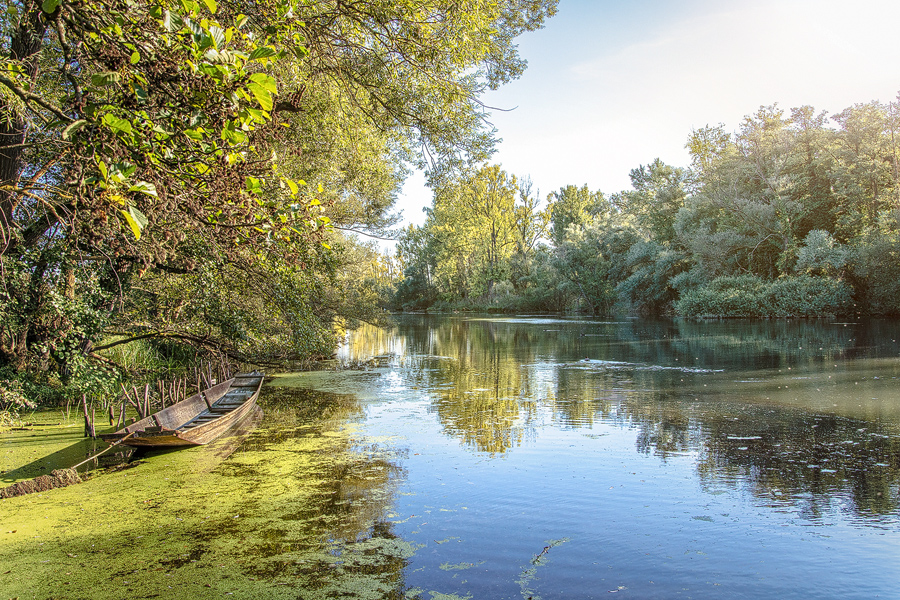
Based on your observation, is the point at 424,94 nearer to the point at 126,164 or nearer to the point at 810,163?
the point at 126,164

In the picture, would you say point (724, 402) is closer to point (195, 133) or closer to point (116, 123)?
point (195, 133)

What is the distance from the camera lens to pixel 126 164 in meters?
3.00

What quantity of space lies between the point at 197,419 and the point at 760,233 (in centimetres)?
3746

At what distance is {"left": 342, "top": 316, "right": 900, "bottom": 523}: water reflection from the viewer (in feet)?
22.8

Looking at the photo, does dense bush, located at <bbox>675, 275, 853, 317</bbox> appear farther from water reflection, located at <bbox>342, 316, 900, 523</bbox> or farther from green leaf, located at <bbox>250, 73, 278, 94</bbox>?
green leaf, located at <bbox>250, 73, 278, 94</bbox>

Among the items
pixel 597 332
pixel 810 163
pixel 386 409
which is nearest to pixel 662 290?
pixel 810 163

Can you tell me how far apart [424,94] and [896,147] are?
3796 cm

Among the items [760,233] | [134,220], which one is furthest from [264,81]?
[760,233]

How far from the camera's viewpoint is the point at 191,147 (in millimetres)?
3570

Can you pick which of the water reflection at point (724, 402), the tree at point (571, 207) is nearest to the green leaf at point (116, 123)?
the water reflection at point (724, 402)

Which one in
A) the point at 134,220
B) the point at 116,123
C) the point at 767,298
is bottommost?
the point at 134,220

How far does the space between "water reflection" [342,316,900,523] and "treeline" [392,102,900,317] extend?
353 inches

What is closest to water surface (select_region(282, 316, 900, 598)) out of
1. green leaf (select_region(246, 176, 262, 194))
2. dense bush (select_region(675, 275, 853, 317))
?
green leaf (select_region(246, 176, 262, 194))

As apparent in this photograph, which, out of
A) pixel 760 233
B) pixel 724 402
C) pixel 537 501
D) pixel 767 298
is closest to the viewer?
pixel 537 501
